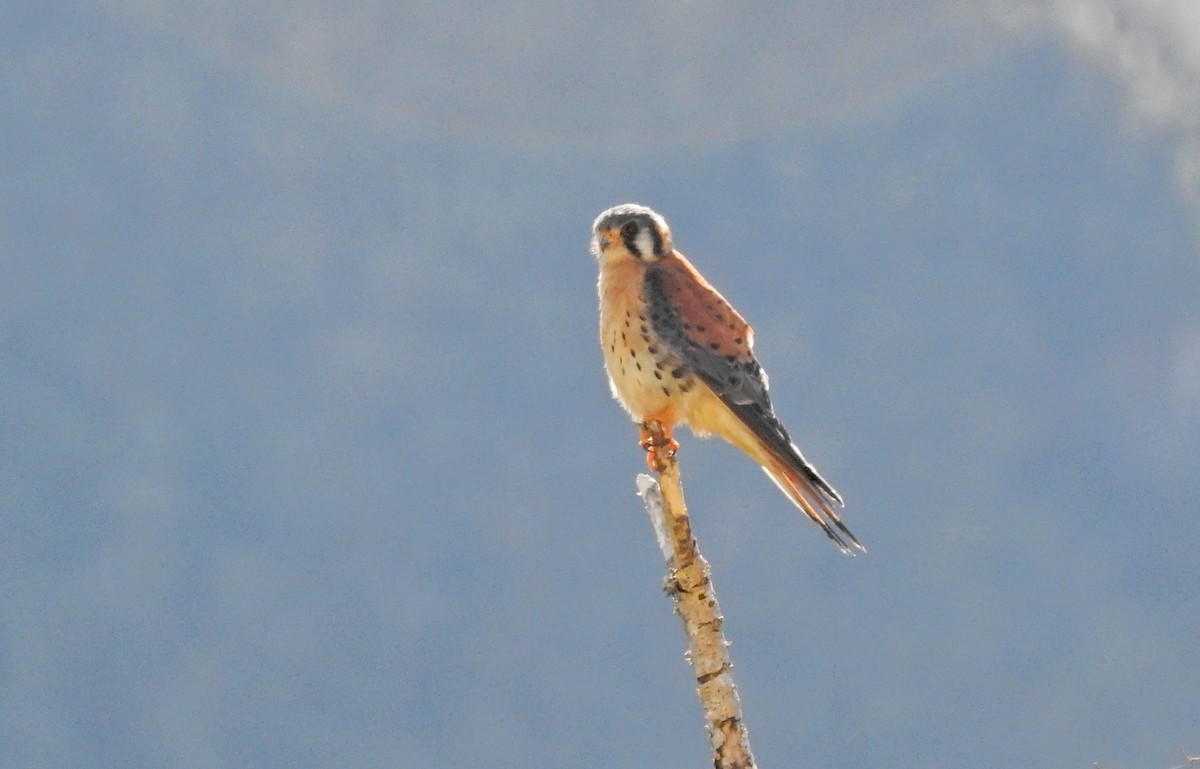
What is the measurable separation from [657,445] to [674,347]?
0.79 meters

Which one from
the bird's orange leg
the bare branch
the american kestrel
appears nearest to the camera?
the bare branch

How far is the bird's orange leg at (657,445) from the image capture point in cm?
230

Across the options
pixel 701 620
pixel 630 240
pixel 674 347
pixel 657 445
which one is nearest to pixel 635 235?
pixel 630 240

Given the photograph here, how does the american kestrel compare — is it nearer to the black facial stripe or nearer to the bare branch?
the black facial stripe

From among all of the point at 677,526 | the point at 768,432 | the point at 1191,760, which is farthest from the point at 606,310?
the point at 1191,760

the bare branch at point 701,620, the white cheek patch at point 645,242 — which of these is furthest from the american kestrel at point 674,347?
the bare branch at point 701,620

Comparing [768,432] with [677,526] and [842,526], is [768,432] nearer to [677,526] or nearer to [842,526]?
[842,526]

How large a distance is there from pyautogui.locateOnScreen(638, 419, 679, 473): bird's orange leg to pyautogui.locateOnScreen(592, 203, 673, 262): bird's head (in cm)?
58

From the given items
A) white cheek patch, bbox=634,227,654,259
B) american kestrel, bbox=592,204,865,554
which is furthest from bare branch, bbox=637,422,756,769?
white cheek patch, bbox=634,227,654,259

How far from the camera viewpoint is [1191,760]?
1.32 metres

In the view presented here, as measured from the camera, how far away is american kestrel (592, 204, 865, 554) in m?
3.09

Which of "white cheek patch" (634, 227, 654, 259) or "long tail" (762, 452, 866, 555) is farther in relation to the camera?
"white cheek patch" (634, 227, 654, 259)

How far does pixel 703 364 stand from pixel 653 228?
39 centimetres

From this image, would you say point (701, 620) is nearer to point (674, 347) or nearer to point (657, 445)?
point (657, 445)
